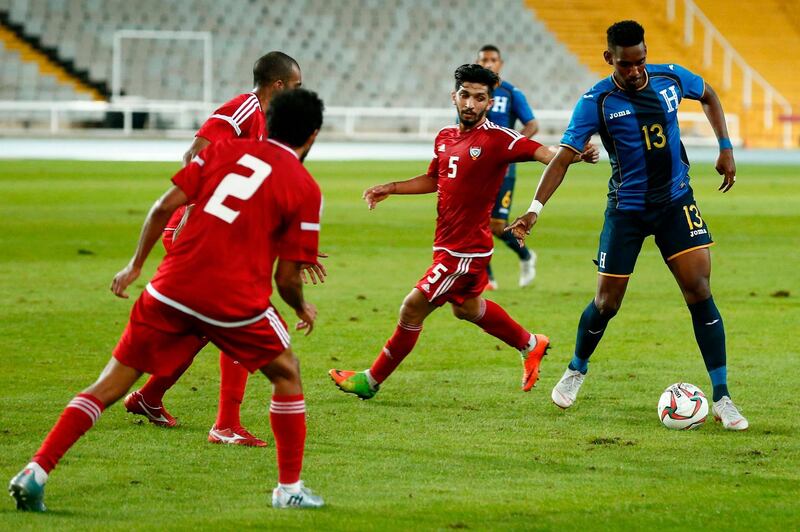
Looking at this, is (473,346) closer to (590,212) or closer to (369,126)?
(590,212)

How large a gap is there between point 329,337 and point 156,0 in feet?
117

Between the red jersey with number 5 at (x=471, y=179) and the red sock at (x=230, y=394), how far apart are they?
5.22 ft

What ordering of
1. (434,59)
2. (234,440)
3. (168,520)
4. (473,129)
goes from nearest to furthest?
(168,520), (234,440), (473,129), (434,59)

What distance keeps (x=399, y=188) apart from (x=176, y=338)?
251cm

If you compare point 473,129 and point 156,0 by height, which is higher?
point 473,129

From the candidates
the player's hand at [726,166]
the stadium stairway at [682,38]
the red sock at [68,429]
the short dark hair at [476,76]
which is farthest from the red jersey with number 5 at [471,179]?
the stadium stairway at [682,38]

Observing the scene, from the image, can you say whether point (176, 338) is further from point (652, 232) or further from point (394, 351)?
point (652, 232)

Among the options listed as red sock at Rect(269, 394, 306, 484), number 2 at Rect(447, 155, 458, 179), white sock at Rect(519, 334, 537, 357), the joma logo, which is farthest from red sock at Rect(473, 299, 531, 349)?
red sock at Rect(269, 394, 306, 484)

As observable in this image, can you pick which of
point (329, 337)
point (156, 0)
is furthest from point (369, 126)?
point (329, 337)

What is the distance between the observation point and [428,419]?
6789mm

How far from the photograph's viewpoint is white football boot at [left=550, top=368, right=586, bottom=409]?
7.00m

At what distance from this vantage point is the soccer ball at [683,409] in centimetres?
654

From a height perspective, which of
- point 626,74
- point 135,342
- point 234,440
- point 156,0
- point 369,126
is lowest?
point 369,126

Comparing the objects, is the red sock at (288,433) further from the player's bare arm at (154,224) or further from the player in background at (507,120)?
the player in background at (507,120)
